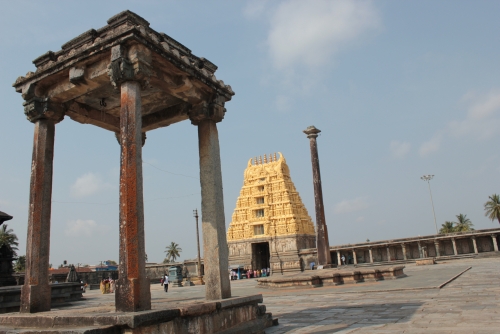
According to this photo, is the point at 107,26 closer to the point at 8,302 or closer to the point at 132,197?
the point at 132,197

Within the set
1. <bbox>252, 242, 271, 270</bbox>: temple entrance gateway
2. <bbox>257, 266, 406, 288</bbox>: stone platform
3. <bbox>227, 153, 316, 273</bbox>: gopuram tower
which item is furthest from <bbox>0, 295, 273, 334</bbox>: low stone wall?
<bbox>252, 242, 271, 270</bbox>: temple entrance gateway

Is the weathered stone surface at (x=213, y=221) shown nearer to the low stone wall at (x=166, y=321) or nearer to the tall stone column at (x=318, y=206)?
the low stone wall at (x=166, y=321)

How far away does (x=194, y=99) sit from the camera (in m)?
6.91

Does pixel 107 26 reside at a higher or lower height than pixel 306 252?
higher

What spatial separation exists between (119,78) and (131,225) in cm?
206

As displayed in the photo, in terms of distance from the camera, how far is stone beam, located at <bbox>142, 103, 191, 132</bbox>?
24.2ft

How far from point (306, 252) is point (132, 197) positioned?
36.7 metres

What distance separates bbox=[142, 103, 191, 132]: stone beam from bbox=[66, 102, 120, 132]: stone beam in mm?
646

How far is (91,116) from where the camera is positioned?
7.49 m

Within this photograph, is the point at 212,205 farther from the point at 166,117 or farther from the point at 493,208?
the point at 493,208

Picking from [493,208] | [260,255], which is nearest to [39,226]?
[260,255]

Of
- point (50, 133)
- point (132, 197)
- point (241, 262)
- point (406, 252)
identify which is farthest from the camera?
point (241, 262)

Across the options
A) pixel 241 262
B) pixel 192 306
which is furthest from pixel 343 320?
A: pixel 241 262

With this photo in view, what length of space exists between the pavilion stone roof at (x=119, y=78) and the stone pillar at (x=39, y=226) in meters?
0.50
